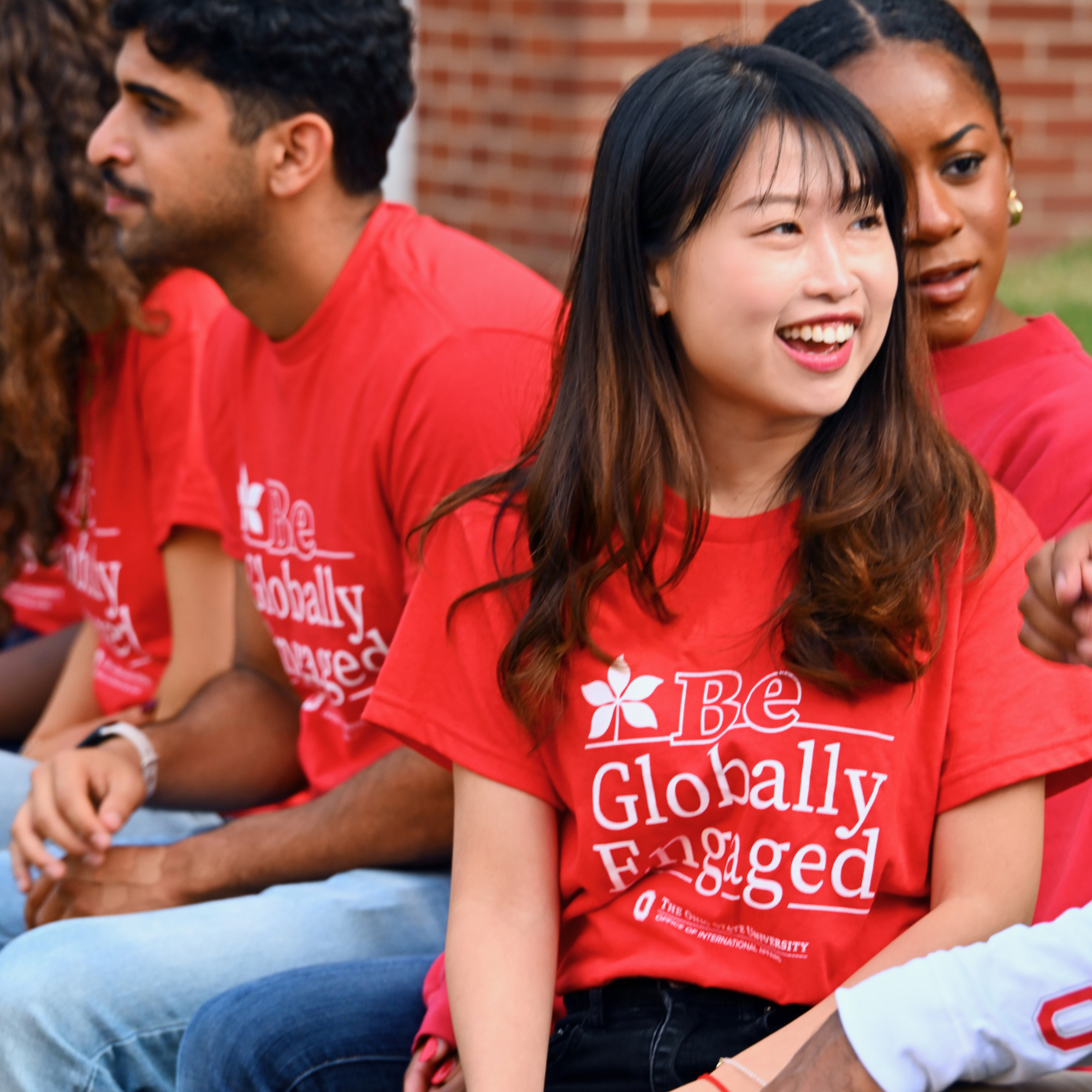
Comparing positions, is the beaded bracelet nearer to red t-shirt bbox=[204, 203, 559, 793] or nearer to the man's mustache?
red t-shirt bbox=[204, 203, 559, 793]

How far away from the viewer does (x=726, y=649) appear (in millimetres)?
1865

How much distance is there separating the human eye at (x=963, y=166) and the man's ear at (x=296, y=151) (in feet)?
→ 3.40

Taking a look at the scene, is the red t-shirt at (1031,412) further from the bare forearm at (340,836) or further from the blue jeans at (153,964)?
the blue jeans at (153,964)

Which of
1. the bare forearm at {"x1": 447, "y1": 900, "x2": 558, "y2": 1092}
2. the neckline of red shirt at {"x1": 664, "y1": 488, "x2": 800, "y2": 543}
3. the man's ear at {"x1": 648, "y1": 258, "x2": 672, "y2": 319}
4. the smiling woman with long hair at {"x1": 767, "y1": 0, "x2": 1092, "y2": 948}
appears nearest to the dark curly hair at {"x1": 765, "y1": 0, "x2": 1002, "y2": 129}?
the smiling woman with long hair at {"x1": 767, "y1": 0, "x2": 1092, "y2": 948}

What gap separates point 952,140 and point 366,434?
951 millimetres

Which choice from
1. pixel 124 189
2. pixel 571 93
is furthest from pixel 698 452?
pixel 571 93

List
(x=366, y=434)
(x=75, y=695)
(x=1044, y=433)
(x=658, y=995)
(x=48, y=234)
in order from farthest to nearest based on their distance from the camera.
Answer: (x=75, y=695) < (x=48, y=234) < (x=366, y=434) < (x=1044, y=433) < (x=658, y=995)

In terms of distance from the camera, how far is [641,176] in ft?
6.32

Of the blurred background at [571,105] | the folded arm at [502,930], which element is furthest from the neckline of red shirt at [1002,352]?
the blurred background at [571,105]

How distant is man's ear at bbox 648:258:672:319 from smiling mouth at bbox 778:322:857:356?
0.16 meters

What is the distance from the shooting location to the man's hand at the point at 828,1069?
1473 millimetres

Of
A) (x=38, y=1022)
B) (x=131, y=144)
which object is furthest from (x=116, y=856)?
(x=131, y=144)

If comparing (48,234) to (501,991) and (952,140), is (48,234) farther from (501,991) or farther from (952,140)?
(501,991)

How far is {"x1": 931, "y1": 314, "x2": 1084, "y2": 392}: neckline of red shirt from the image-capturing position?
223 centimetres
